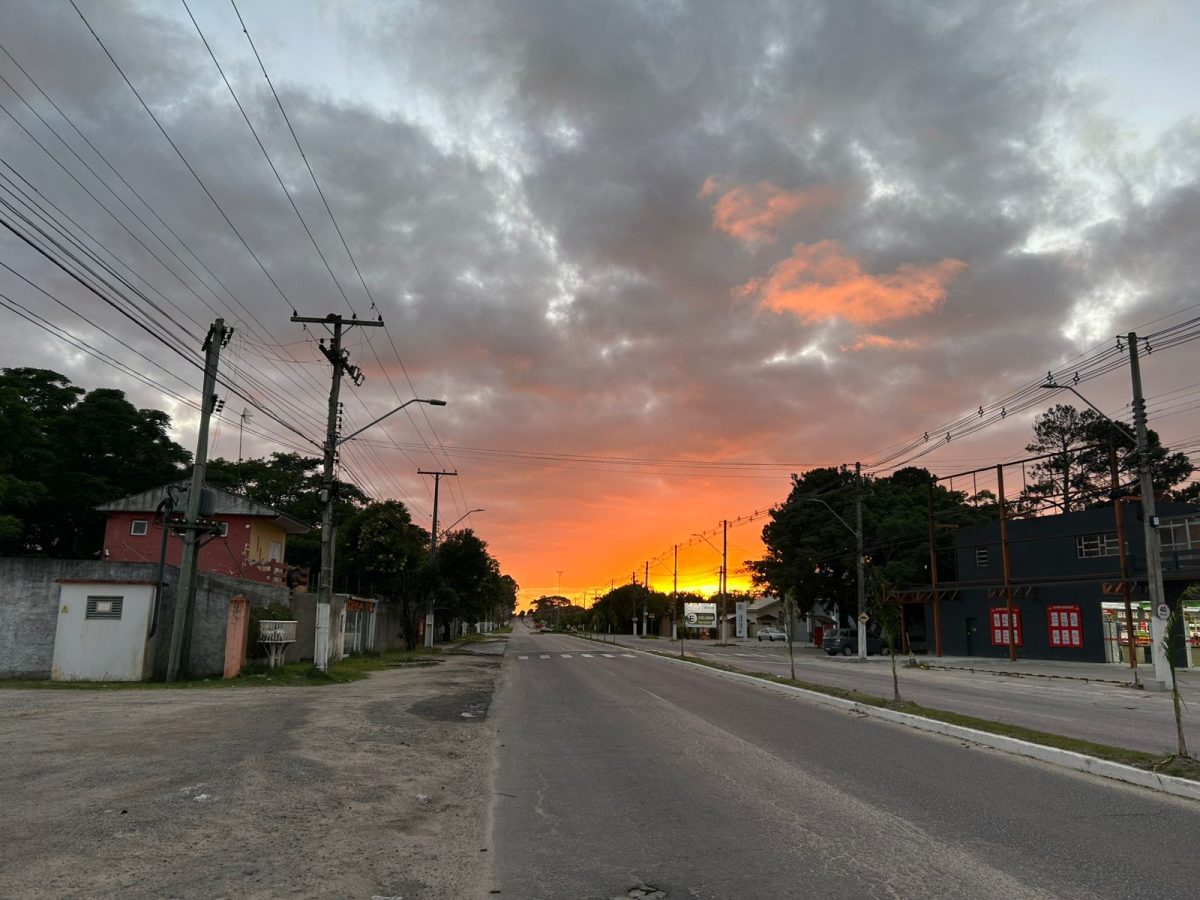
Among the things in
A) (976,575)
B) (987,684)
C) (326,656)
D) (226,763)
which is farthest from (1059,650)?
(226,763)

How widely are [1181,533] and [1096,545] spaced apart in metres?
3.88

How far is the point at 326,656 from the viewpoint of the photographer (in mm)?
23844

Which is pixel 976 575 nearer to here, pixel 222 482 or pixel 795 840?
pixel 795 840

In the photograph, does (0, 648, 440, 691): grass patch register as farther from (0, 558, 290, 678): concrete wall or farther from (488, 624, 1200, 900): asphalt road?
(488, 624, 1200, 900): asphalt road

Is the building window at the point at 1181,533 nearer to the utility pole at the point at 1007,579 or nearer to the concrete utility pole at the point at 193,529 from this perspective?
the utility pole at the point at 1007,579

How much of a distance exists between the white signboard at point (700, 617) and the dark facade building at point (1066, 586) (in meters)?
66.5

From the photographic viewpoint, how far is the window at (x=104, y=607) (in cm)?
2103

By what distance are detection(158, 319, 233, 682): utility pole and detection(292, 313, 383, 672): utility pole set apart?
331 centimetres

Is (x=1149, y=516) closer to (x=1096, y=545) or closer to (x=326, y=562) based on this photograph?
(x=1096, y=545)

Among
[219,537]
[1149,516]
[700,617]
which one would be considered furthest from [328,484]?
[700,617]

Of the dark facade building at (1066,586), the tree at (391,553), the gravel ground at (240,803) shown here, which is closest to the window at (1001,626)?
the dark facade building at (1066,586)

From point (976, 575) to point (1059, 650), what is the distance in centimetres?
828

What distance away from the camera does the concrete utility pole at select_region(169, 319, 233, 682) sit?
2123 centimetres

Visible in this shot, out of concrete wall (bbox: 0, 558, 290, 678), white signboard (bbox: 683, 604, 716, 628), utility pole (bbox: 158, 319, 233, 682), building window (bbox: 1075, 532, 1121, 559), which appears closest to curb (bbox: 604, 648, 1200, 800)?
utility pole (bbox: 158, 319, 233, 682)
